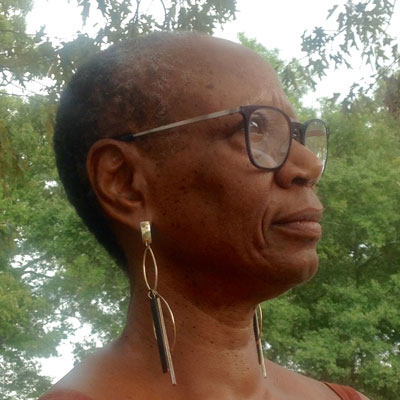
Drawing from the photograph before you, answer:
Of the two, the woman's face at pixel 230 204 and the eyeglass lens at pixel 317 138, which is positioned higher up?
the eyeglass lens at pixel 317 138

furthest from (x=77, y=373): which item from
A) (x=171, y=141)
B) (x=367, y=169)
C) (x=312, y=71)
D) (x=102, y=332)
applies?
(x=367, y=169)

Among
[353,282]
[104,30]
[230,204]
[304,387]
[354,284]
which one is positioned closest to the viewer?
[230,204]

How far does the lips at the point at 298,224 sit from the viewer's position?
1.79 metres

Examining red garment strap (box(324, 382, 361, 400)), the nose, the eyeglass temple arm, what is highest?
the eyeglass temple arm

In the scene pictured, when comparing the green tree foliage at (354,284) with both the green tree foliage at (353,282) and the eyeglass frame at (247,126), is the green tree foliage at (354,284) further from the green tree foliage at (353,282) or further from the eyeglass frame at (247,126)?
the eyeglass frame at (247,126)

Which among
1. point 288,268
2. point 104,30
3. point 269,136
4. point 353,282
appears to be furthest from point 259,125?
point 353,282

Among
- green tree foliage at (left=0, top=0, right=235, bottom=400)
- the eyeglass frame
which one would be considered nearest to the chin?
the eyeglass frame

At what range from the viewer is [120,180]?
1.92 m

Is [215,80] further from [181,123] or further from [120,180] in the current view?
[120,180]

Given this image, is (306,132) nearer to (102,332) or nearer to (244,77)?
(244,77)

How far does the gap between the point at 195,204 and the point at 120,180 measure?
0.75 feet

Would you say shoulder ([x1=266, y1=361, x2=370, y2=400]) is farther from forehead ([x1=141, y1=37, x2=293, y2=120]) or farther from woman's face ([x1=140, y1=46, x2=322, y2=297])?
forehead ([x1=141, y1=37, x2=293, y2=120])

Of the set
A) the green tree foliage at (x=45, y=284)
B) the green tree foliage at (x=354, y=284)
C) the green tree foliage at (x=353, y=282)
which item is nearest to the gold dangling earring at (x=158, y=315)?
the green tree foliage at (x=45, y=284)

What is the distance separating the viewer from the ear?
188 centimetres
